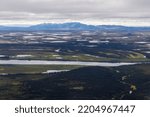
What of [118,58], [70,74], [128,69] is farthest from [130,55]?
[70,74]

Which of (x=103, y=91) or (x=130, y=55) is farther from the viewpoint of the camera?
(x=130, y=55)

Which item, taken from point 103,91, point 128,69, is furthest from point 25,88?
point 128,69

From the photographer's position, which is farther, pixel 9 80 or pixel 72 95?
pixel 9 80

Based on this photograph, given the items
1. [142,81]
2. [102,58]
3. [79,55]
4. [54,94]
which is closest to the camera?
[54,94]

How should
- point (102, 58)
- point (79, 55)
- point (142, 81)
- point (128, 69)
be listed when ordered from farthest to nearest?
point (79, 55), point (102, 58), point (128, 69), point (142, 81)

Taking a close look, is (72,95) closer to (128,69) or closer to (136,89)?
(136,89)

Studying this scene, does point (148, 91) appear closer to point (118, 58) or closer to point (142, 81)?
point (142, 81)

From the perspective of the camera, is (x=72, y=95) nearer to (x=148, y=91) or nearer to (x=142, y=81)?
(x=148, y=91)

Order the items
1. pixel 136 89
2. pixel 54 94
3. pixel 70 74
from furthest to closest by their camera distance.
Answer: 1. pixel 70 74
2. pixel 136 89
3. pixel 54 94

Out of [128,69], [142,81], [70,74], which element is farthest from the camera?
[128,69]
